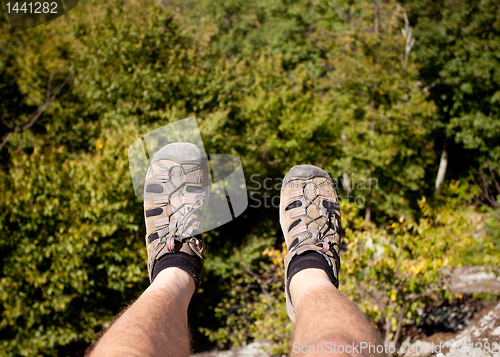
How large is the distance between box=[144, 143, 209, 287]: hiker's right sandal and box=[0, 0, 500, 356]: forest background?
171 cm

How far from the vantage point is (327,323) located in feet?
4.15

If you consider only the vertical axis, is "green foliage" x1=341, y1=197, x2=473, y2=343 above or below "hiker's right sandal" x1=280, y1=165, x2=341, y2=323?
below

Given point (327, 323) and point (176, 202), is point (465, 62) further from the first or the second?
point (327, 323)

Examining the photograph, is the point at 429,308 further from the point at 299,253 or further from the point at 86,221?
the point at 86,221

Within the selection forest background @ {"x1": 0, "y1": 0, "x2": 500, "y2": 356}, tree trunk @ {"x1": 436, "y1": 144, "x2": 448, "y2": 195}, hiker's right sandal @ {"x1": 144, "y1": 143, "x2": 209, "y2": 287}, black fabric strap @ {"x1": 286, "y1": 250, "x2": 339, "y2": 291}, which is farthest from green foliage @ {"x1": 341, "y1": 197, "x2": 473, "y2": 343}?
tree trunk @ {"x1": 436, "y1": 144, "x2": 448, "y2": 195}

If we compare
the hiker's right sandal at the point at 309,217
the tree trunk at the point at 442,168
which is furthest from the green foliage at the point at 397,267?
the tree trunk at the point at 442,168

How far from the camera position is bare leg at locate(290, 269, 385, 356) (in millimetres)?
1147

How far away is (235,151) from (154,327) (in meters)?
5.70

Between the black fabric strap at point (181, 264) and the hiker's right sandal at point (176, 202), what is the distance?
21mm

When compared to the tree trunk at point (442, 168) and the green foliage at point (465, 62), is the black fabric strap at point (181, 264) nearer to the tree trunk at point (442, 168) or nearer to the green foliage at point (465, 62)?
the green foliage at point (465, 62)

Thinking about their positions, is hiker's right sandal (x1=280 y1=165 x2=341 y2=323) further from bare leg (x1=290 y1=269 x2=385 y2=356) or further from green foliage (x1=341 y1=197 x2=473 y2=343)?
green foliage (x1=341 y1=197 x2=473 y2=343)

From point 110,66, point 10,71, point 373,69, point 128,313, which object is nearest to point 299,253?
point 128,313

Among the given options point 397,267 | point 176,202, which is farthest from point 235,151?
point 176,202

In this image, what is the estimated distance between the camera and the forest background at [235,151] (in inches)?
149
